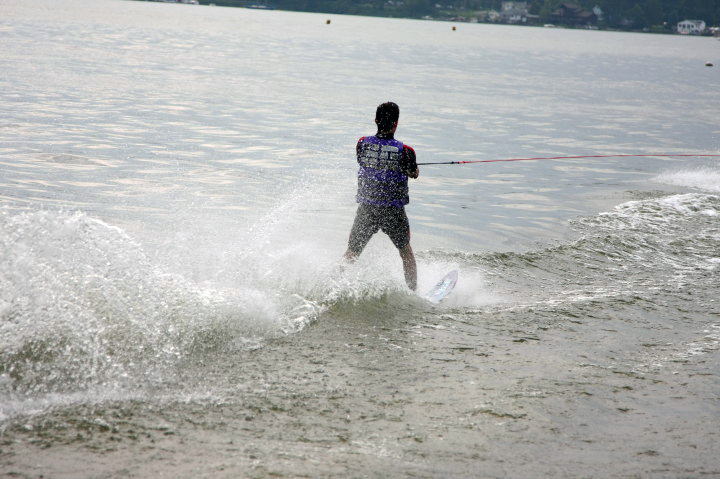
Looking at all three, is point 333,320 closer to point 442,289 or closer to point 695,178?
point 442,289

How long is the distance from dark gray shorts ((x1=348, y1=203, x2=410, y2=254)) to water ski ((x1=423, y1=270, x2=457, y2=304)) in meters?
0.64

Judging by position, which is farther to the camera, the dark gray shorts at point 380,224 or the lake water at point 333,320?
the dark gray shorts at point 380,224

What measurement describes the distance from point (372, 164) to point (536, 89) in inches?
1424

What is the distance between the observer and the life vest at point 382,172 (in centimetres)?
764

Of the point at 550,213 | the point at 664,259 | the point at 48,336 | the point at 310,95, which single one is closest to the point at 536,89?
the point at 310,95

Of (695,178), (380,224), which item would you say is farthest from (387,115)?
(695,178)

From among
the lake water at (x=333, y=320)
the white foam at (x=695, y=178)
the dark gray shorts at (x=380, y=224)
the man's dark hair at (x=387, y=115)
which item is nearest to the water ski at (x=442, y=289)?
the lake water at (x=333, y=320)

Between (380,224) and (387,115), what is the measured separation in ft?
3.71

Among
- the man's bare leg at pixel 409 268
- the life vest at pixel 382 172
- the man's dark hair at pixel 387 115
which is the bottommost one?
the man's bare leg at pixel 409 268

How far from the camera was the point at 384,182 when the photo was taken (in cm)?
773

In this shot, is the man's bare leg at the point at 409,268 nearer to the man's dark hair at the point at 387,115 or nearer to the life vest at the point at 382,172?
the life vest at the point at 382,172

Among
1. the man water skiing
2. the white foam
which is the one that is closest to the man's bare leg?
the man water skiing

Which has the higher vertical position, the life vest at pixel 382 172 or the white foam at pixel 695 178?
the life vest at pixel 382 172

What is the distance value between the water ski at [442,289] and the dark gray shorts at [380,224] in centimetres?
64
